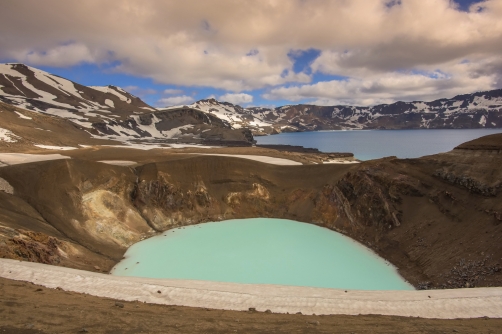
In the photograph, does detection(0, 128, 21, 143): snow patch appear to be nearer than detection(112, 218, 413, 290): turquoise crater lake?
No

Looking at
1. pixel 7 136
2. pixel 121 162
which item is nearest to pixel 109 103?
pixel 7 136

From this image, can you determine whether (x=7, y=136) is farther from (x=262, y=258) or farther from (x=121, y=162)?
(x=262, y=258)

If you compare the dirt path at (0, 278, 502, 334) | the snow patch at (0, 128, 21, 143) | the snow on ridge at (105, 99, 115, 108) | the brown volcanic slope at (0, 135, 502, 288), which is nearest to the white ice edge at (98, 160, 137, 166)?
the brown volcanic slope at (0, 135, 502, 288)

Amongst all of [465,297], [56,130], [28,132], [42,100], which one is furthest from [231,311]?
[42,100]

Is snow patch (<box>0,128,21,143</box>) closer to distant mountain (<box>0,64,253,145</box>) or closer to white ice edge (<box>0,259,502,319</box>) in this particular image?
distant mountain (<box>0,64,253,145</box>)

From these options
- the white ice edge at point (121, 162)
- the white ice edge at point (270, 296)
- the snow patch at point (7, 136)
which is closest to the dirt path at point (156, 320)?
the white ice edge at point (270, 296)

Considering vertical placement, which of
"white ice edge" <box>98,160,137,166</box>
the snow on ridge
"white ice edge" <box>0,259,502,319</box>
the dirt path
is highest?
the snow on ridge

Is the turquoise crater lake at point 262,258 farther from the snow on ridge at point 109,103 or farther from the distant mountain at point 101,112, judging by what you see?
the snow on ridge at point 109,103
